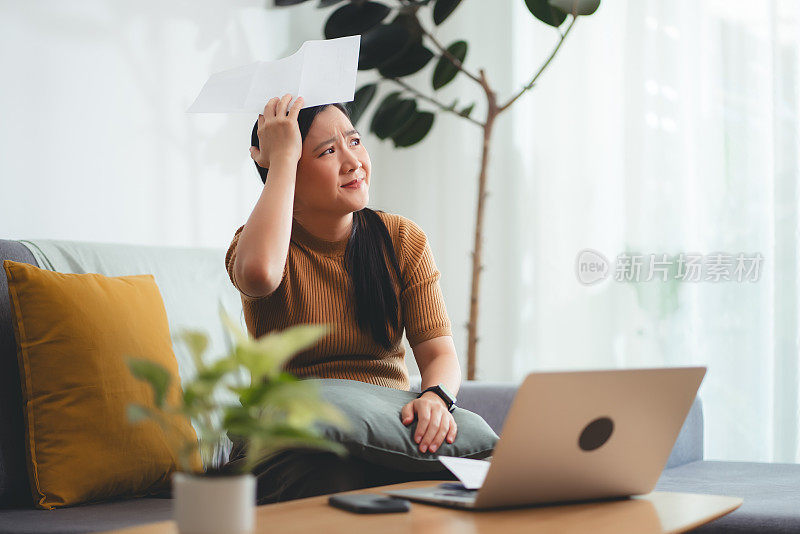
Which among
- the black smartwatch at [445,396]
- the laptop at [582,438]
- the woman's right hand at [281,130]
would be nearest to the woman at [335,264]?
the woman's right hand at [281,130]

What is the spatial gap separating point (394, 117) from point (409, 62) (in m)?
0.18

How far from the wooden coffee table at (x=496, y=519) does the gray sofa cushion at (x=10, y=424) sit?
59 centimetres

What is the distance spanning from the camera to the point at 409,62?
2.50 meters

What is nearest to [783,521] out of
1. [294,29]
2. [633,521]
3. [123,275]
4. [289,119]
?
[633,521]

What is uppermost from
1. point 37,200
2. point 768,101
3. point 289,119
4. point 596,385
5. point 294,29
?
point 294,29

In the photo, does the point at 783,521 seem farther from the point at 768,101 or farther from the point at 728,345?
the point at 768,101

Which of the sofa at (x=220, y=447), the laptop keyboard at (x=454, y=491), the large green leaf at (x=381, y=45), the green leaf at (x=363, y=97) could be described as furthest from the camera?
the green leaf at (x=363, y=97)

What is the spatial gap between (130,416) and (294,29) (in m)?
2.28

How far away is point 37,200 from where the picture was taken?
1.74 metres

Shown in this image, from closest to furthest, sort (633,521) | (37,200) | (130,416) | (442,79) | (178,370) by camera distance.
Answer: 1. (130,416)
2. (633,521)
3. (178,370)
4. (37,200)
5. (442,79)

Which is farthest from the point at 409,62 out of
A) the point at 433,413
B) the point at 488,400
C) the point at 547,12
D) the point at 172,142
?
the point at 433,413

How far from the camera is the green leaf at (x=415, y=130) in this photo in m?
2.61

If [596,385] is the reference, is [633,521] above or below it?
below

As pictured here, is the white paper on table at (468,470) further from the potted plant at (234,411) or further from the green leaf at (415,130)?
the green leaf at (415,130)
